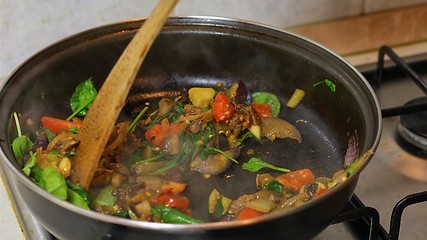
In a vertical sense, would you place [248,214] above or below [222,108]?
below

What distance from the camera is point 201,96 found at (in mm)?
1205

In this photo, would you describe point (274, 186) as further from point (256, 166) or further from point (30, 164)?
point (30, 164)

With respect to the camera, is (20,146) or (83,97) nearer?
(20,146)

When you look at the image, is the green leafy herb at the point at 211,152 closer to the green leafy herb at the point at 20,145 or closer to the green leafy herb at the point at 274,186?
the green leafy herb at the point at 274,186

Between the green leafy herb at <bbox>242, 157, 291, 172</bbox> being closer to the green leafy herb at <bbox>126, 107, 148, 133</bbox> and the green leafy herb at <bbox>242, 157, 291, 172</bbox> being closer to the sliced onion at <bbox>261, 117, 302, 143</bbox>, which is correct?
the sliced onion at <bbox>261, 117, 302, 143</bbox>

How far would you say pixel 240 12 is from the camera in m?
1.39

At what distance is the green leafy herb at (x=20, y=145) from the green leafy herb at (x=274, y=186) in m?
0.43

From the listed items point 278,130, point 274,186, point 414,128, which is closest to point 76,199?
point 274,186

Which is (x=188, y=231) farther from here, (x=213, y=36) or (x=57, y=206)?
(x=213, y=36)

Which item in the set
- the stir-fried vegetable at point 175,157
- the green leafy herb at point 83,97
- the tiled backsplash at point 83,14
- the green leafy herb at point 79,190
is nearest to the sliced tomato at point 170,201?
the stir-fried vegetable at point 175,157

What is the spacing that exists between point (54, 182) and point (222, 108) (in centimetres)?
41

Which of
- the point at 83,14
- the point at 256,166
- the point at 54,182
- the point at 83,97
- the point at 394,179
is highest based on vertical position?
the point at 83,14

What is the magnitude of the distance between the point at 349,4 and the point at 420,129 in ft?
1.38

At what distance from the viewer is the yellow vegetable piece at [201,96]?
1203 millimetres
